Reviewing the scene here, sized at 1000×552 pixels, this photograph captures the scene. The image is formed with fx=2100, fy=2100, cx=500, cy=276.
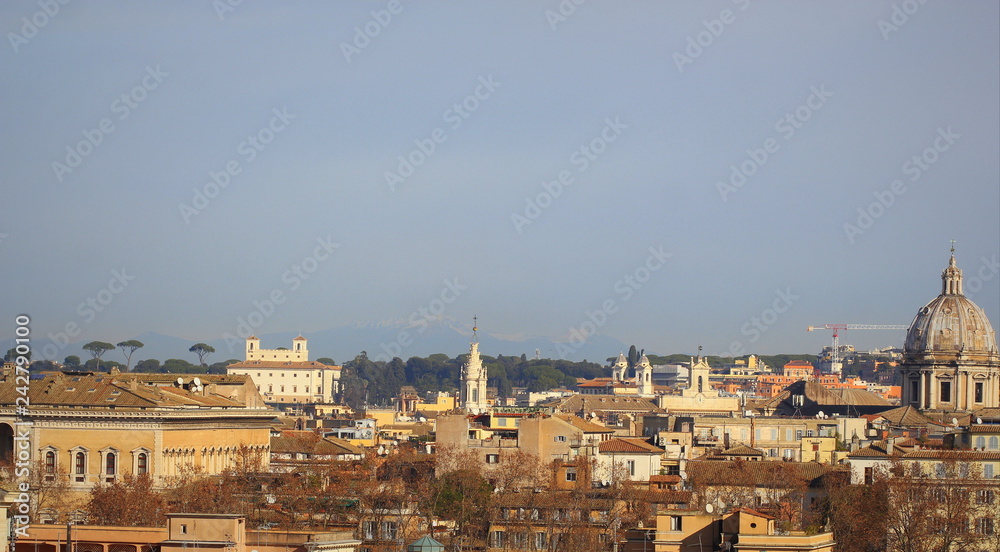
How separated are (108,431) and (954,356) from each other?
239ft

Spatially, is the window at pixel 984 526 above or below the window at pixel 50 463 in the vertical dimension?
below

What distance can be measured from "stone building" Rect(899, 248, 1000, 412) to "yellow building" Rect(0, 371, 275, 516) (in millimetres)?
66697

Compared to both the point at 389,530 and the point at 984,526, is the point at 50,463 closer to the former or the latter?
the point at 389,530

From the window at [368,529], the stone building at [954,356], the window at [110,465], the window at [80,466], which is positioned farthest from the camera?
the stone building at [954,356]

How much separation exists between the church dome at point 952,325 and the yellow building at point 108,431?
2651 inches

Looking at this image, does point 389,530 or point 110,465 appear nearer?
point 389,530

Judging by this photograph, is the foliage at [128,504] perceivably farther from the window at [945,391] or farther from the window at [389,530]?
the window at [945,391]

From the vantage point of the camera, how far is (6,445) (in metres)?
67.2

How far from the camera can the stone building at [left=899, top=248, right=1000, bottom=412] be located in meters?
126

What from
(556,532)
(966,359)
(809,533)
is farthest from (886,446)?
(966,359)

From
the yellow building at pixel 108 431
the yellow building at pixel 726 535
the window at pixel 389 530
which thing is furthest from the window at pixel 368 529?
the yellow building at pixel 108 431

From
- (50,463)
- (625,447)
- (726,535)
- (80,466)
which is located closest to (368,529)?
(726,535)

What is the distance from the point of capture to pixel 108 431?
64250mm

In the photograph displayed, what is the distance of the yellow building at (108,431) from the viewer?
208ft
